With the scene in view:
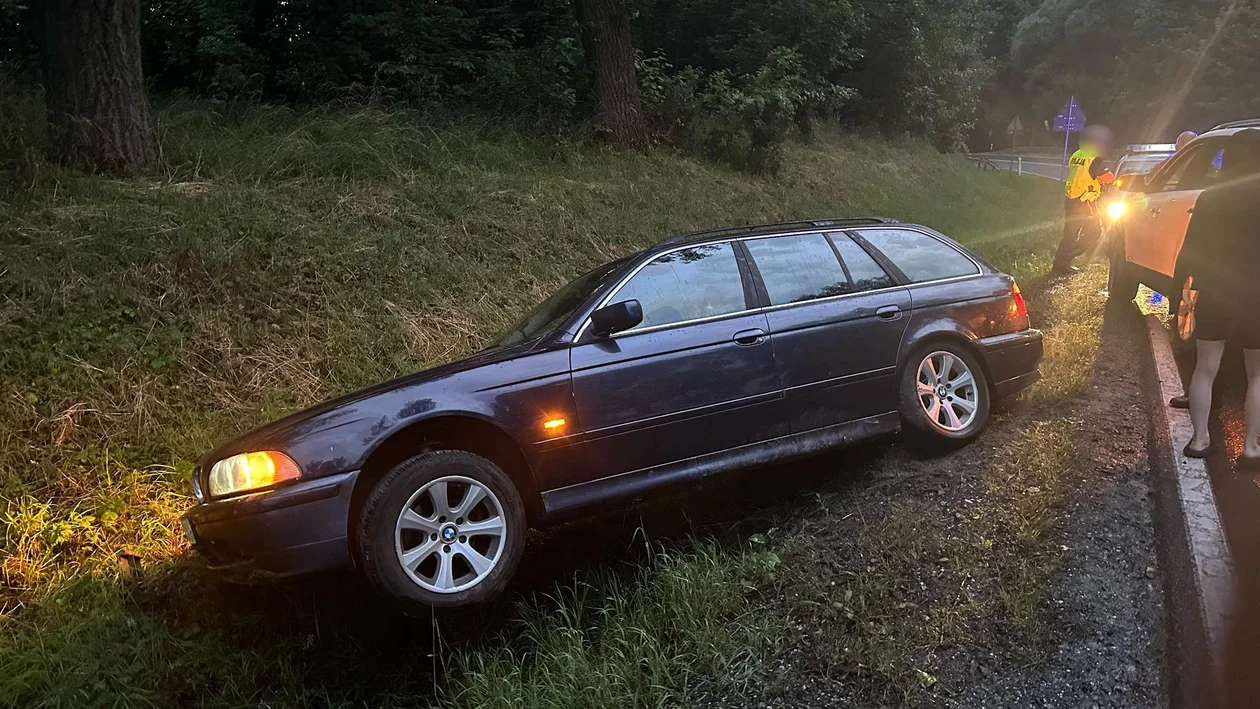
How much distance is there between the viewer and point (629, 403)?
4.20 meters

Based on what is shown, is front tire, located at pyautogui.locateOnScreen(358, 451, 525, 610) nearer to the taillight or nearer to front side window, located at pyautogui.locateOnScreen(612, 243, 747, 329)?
front side window, located at pyautogui.locateOnScreen(612, 243, 747, 329)

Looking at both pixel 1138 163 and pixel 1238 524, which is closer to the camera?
pixel 1238 524

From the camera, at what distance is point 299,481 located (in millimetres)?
3617

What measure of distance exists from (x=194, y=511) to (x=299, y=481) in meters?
0.61

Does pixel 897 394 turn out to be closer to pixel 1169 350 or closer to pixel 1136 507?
pixel 1136 507

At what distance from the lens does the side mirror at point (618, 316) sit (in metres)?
4.16

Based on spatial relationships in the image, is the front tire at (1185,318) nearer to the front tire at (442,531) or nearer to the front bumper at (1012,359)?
the front bumper at (1012,359)

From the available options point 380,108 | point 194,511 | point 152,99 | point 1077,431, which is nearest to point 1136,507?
Result: point 1077,431

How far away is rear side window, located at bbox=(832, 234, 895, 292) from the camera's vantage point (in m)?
5.16

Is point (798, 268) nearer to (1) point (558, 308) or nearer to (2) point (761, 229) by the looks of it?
(2) point (761, 229)

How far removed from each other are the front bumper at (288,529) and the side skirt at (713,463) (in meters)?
0.94

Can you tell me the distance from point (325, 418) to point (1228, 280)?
4.73 meters

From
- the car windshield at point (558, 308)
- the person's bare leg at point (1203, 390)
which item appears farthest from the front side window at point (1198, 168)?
the car windshield at point (558, 308)

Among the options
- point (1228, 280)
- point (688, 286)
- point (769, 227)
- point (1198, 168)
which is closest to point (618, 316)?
point (688, 286)
